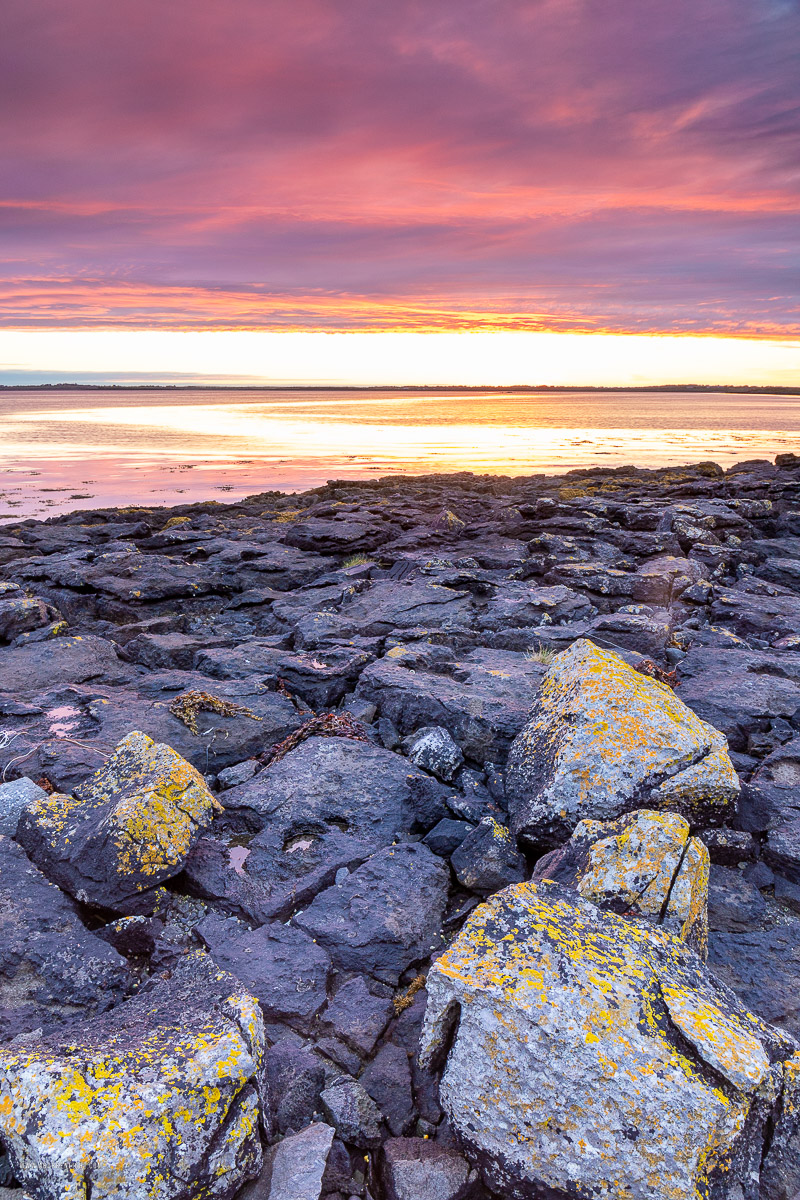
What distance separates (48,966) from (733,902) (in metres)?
4.60

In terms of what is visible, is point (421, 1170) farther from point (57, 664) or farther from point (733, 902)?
point (57, 664)

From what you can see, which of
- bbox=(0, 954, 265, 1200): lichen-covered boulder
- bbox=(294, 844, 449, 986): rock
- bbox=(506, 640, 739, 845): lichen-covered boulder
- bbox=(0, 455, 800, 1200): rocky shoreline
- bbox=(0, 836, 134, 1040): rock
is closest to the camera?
bbox=(0, 954, 265, 1200): lichen-covered boulder

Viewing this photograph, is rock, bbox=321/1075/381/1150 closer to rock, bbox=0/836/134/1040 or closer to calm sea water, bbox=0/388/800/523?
rock, bbox=0/836/134/1040

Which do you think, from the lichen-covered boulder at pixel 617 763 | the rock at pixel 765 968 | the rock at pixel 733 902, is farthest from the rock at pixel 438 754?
the rock at pixel 765 968

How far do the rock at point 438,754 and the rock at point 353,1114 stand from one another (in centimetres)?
307

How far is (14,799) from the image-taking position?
5.97 m

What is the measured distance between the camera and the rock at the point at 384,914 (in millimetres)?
4812

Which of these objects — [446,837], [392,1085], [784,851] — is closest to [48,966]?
[392,1085]

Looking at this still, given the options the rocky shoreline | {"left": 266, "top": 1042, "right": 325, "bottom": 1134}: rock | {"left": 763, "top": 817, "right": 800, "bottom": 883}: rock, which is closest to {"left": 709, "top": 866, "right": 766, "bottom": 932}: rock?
the rocky shoreline

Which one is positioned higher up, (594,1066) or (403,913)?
(594,1066)

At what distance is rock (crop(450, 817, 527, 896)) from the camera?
5391 mm

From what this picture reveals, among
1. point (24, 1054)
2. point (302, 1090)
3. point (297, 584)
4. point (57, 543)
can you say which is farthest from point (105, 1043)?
point (57, 543)

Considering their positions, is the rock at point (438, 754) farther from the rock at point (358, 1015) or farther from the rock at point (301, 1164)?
the rock at point (301, 1164)

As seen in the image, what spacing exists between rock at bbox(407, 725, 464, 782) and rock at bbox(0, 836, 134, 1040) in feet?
10.00
